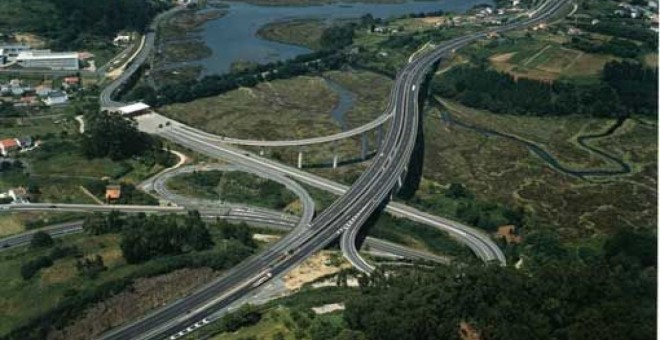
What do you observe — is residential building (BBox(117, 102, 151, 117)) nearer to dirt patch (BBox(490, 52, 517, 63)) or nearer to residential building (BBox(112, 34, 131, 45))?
residential building (BBox(112, 34, 131, 45))

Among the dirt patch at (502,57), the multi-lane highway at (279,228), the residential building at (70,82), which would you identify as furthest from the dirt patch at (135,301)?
the dirt patch at (502,57)

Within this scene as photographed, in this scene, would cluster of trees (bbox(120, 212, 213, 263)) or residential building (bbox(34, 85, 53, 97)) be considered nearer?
cluster of trees (bbox(120, 212, 213, 263))

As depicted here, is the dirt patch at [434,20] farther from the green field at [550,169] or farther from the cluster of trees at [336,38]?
the green field at [550,169]

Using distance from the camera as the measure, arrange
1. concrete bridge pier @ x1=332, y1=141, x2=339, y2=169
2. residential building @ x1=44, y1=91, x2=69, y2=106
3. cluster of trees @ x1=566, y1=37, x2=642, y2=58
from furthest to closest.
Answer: cluster of trees @ x1=566, y1=37, x2=642, y2=58 < residential building @ x1=44, y1=91, x2=69, y2=106 < concrete bridge pier @ x1=332, y1=141, x2=339, y2=169

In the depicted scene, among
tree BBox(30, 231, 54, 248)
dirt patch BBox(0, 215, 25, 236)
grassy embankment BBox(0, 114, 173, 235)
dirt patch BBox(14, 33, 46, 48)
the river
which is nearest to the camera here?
tree BBox(30, 231, 54, 248)

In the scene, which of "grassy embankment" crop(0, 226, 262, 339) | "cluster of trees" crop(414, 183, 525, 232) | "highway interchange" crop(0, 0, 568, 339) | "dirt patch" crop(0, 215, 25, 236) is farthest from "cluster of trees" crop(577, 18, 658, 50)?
"dirt patch" crop(0, 215, 25, 236)

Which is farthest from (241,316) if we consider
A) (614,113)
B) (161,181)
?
(614,113)
